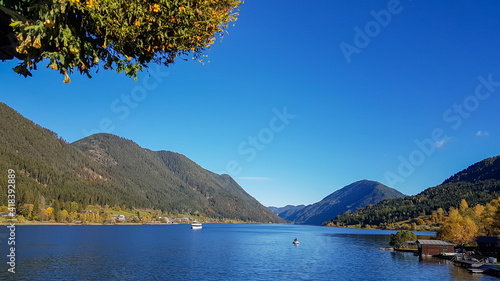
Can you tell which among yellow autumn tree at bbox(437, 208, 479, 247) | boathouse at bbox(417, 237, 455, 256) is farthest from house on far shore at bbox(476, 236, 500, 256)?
yellow autumn tree at bbox(437, 208, 479, 247)

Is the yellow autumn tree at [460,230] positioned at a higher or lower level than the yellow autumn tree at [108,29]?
lower

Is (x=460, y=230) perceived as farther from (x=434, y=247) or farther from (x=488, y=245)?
(x=488, y=245)

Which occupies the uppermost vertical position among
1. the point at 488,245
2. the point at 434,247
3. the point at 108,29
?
the point at 108,29

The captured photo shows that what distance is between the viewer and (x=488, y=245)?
110125mm

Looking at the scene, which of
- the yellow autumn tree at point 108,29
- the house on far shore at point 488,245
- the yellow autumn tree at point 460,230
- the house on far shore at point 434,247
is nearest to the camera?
the yellow autumn tree at point 108,29

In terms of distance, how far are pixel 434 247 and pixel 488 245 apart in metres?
17.0

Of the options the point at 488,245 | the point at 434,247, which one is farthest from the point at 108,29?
the point at 434,247

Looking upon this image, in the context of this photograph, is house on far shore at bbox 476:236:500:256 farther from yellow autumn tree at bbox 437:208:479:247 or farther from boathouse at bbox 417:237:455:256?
yellow autumn tree at bbox 437:208:479:247

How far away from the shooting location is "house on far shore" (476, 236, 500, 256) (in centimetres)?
10699

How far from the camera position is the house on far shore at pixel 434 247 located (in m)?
123

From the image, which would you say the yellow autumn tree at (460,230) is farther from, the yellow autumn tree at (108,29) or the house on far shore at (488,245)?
the yellow autumn tree at (108,29)

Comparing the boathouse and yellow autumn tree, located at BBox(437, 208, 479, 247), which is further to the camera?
yellow autumn tree, located at BBox(437, 208, 479, 247)

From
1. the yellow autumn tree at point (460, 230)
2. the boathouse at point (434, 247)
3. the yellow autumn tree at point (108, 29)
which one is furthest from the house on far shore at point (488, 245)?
the yellow autumn tree at point (108, 29)

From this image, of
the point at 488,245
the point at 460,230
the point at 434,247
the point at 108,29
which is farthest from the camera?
the point at 460,230
